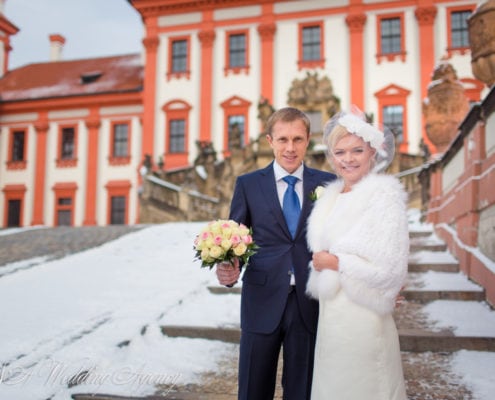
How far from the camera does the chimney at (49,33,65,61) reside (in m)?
33.0

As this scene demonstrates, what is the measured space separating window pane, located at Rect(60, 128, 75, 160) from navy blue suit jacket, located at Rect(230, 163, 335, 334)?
25.8 meters

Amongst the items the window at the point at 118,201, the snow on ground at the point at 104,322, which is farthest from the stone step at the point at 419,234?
the window at the point at 118,201

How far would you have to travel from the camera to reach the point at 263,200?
2.46 meters

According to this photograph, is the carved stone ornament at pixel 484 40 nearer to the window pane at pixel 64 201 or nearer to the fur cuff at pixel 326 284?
the fur cuff at pixel 326 284

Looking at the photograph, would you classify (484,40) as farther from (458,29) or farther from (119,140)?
(119,140)

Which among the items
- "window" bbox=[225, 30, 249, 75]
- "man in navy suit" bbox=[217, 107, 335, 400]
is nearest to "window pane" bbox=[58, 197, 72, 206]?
"window" bbox=[225, 30, 249, 75]

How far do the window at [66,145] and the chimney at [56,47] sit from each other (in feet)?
31.4

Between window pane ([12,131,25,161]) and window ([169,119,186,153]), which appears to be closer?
window ([169,119,186,153])

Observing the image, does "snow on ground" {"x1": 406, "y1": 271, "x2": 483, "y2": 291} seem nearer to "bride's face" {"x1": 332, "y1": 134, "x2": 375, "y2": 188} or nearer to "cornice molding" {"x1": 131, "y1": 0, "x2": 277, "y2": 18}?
"bride's face" {"x1": 332, "y1": 134, "x2": 375, "y2": 188}

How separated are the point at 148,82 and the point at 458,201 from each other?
20.2 metres

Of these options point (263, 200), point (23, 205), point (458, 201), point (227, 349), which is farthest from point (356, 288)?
point (23, 205)

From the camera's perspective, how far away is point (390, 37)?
842 inches

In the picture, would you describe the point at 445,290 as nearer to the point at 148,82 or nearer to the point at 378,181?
the point at 378,181

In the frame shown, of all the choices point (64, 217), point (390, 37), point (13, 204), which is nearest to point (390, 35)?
point (390, 37)
